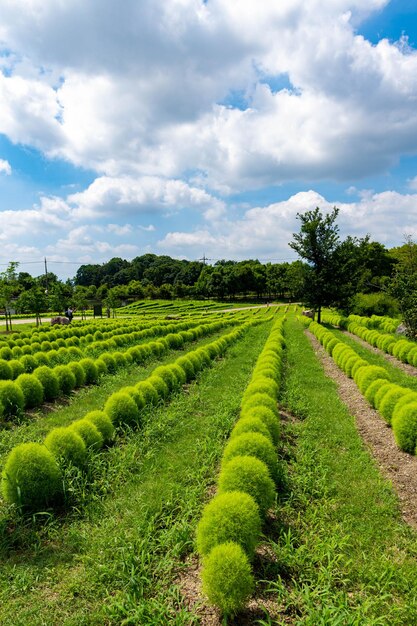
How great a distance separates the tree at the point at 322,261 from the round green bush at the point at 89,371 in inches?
898

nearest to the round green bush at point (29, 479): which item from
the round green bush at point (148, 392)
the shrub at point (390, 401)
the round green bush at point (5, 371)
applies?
the round green bush at point (148, 392)

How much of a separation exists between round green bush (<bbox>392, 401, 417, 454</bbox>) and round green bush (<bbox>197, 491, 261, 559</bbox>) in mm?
4153

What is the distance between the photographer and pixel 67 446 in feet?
19.0

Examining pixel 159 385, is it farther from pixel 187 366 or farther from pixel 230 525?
pixel 230 525

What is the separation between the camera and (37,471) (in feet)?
16.5

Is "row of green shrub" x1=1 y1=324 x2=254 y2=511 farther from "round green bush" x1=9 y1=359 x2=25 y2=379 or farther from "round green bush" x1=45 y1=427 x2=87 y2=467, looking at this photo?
"round green bush" x1=9 y1=359 x2=25 y2=379

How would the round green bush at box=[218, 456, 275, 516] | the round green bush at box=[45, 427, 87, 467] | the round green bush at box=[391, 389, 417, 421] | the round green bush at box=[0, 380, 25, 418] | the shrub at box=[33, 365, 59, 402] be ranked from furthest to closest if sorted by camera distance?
1. the shrub at box=[33, 365, 59, 402]
2. the round green bush at box=[0, 380, 25, 418]
3. the round green bush at box=[391, 389, 417, 421]
4. the round green bush at box=[45, 427, 87, 467]
5. the round green bush at box=[218, 456, 275, 516]

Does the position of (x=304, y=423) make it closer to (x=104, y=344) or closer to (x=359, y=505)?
(x=359, y=505)

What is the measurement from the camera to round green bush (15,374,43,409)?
9.63m

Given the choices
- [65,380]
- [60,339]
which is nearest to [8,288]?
[60,339]

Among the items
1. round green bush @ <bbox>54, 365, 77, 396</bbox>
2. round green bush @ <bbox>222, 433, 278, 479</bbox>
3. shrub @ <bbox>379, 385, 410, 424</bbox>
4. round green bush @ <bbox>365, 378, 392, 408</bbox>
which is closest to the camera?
round green bush @ <bbox>222, 433, 278, 479</bbox>

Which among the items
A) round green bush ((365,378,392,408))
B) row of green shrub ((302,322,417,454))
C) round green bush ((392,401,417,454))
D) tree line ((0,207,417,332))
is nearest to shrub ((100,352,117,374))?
row of green shrub ((302,322,417,454))

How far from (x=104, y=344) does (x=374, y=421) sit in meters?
14.0

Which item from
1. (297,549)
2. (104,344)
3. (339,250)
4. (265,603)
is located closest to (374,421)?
(297,549)
